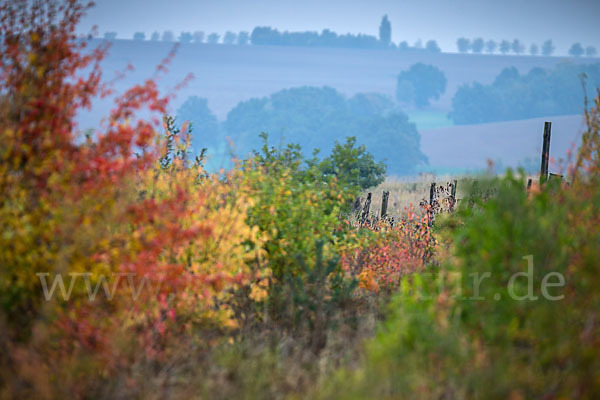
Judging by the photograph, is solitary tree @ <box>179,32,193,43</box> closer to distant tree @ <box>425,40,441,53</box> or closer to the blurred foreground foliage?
distant tree @ <box>425,40,441,53</box>

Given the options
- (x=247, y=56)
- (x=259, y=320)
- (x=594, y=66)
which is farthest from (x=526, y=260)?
(x=247, y=56)

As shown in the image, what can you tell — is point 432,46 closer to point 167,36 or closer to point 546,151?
point 167,36

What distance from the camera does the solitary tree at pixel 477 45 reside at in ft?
578

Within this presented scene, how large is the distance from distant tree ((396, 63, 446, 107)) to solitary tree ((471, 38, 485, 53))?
70.8 meters

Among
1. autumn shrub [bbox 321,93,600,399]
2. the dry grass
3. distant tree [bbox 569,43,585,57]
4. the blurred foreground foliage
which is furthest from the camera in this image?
distant tree [bbox 569,43,585,57]

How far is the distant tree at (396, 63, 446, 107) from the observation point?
113938mm

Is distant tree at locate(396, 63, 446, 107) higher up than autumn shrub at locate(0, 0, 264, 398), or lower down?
higher up

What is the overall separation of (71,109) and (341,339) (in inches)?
150

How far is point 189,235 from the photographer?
5.20 meters

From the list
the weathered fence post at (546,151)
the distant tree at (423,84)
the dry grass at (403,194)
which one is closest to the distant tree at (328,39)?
the distant tree at (423,84)

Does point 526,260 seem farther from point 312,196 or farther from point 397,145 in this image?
point 397,145

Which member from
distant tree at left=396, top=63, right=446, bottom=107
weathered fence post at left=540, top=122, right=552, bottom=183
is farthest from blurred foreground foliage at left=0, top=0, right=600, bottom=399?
distant tree at left=396, top=63, right=446, bottom=107

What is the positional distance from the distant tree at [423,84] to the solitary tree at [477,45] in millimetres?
70847

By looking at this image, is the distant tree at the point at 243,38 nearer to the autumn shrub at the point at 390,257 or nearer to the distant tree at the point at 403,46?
the distant tree at the point at 403,46
